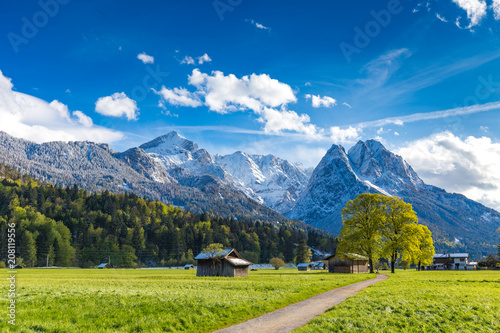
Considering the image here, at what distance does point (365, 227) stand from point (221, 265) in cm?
3424

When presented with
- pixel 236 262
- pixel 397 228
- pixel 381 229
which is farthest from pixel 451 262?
pixel 236 262

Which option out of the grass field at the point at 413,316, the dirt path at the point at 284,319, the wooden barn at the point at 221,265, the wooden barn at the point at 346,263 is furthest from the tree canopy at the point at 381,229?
the dirt path at the point at 284,319

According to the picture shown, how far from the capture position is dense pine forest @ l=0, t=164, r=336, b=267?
447 ft

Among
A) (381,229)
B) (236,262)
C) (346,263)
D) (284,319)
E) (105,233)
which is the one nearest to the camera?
(284,319)

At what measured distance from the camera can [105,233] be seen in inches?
6339

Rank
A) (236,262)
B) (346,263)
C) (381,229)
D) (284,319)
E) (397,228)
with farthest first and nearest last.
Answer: (346,263)
(236,262)
(381,229)
(397,228)
(284,319)

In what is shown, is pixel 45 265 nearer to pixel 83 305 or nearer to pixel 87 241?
pixel 87 241

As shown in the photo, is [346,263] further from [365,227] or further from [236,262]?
[236,262]

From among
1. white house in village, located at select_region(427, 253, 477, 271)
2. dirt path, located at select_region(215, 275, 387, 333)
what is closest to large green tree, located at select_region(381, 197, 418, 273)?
dirt path, located at select_region(215, 275, 387, 333)

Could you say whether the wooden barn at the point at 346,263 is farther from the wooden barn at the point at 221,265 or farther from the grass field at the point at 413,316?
the grass field at the point at 413,316

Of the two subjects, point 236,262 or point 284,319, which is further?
point 236,262

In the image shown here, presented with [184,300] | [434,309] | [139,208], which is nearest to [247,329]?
[184,300]

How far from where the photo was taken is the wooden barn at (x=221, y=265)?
256 ft

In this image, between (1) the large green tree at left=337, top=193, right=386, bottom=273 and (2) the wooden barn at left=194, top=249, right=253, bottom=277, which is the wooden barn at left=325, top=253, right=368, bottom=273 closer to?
(1) the large green tree at left=337, top=193, right=386, bottom=273
